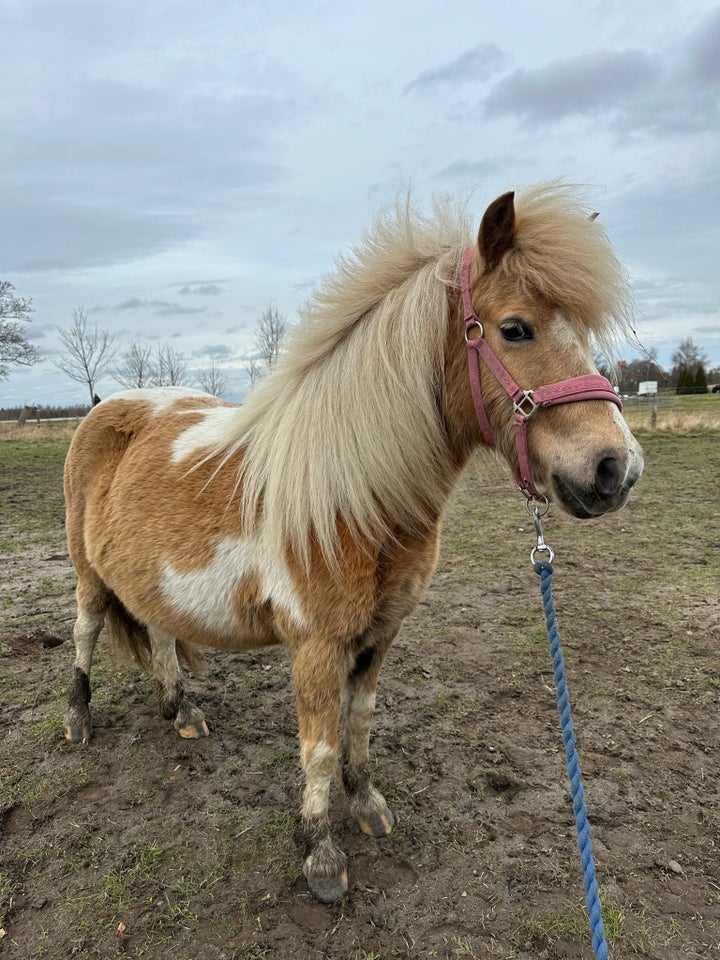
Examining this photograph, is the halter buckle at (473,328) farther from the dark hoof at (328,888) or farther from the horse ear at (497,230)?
the dark hoof at (328,888)

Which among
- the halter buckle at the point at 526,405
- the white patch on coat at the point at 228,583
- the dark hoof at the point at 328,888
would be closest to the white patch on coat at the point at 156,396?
the white patch on coat at the point at 228,583

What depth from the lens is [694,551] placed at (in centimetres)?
606

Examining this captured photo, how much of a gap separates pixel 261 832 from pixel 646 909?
1.62 meters

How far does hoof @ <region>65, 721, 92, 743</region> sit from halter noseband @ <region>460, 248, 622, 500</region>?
2.87m

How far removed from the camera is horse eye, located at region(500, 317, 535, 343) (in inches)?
70.1

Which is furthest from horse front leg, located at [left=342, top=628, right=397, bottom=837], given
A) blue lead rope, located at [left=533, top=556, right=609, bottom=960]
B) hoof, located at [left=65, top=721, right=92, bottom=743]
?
hoof, located at [left=65, top=721, right=92, bottom=743]

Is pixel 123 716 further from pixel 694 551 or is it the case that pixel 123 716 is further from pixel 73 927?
pixel 694 551

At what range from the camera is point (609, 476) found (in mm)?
1588

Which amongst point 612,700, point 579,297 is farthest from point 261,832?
point 579,297

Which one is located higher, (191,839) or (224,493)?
(224,493)

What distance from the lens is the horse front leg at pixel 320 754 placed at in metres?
2.12

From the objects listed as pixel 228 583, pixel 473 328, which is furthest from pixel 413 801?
pixel 473 328

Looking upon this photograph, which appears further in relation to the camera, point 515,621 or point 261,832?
point 515,621

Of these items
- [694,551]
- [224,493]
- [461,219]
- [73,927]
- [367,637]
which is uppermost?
[461,219]
